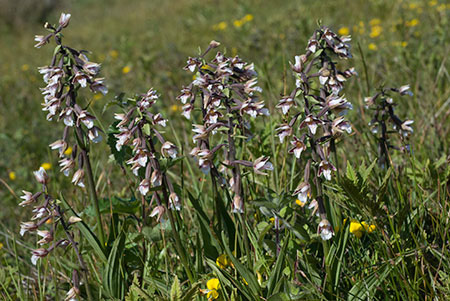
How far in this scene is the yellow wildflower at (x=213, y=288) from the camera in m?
1.97

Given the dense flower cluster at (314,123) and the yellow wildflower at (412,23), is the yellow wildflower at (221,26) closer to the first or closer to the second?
the yellow wildflower at (412,23)

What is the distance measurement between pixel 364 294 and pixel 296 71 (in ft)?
3.05

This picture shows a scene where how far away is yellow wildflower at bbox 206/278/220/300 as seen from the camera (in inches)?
77.7

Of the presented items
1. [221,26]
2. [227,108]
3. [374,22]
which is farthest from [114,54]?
[227,108]

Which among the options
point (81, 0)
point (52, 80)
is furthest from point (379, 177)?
point (81, 0)

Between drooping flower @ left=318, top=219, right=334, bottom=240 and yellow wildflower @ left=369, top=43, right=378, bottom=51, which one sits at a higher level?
yellow wildflower @ left=369, top=43, right=378, bottom=51

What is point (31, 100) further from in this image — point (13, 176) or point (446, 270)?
point (446, 270)

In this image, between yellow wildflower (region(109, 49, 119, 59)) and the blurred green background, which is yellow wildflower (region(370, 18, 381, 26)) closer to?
the blurred green background

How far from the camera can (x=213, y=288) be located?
79.4 inches

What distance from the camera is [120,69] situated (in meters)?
7.56

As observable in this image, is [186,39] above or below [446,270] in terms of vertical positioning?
above

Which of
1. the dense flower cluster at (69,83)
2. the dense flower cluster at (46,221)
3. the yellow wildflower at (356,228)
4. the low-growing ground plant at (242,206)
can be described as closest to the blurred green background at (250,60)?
the dense flower cluster at (69,83)

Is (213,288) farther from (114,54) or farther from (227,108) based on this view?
(114,54)

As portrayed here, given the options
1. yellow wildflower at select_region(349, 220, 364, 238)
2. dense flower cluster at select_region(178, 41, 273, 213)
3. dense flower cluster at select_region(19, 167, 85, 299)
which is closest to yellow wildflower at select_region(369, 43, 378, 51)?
yellow wildflower at select_region(349, 220, 364, 238)
